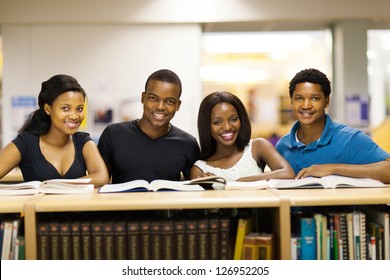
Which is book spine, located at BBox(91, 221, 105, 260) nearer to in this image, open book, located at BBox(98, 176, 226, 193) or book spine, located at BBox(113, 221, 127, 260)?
book spine, located at BBox(113, 221, 127, 260)

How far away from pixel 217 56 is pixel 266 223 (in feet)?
20.9

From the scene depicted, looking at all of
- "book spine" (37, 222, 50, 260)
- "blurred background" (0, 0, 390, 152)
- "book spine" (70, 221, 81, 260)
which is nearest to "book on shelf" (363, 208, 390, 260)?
"book spine" (70, 221, 81, 260)

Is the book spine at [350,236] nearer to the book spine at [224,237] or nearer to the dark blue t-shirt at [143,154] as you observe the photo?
the book spine at [224,237]

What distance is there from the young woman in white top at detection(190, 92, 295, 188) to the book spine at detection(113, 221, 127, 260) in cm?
68

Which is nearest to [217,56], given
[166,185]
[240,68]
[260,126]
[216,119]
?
[240,68]

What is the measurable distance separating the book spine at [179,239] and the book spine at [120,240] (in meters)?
0.17

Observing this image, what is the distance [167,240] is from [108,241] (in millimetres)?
198

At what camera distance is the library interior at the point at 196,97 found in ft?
5.57

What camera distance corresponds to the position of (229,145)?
2395 millimetres

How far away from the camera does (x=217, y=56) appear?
26.4 feet

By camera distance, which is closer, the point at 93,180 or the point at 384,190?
the point at 384,190

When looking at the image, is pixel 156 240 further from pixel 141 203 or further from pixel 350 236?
pixel 350 236

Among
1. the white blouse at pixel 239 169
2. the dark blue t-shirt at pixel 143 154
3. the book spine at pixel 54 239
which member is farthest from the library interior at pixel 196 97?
the dark blue t-shirt at pixel 143 154
